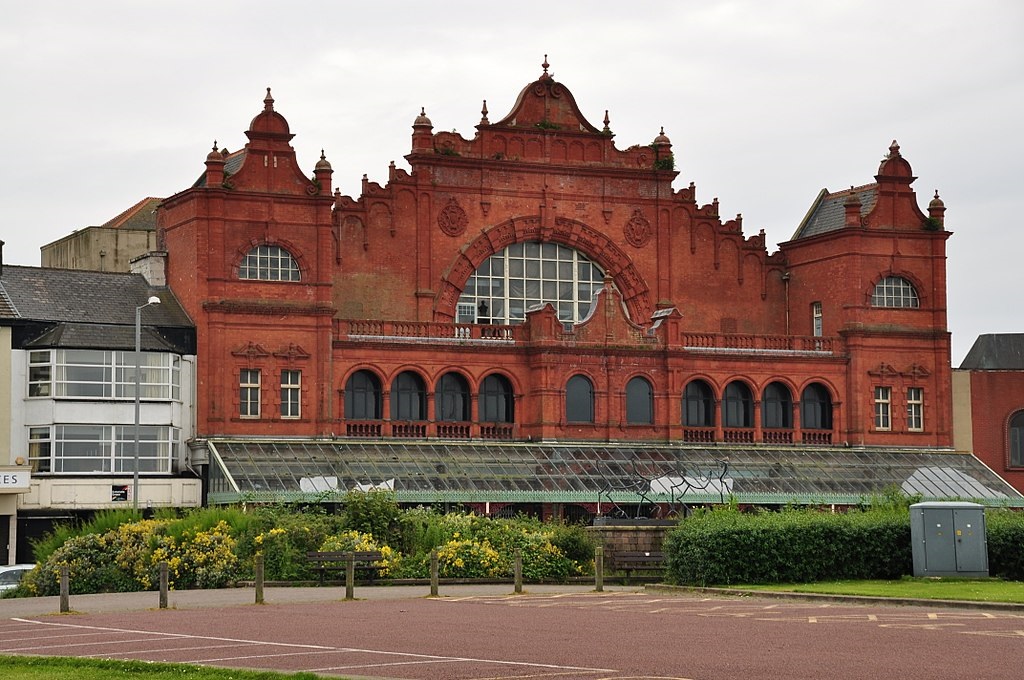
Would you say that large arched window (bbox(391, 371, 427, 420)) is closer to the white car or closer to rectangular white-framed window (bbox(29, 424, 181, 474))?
rectangular white-framed window (bbox(29, 424, 181, 474))

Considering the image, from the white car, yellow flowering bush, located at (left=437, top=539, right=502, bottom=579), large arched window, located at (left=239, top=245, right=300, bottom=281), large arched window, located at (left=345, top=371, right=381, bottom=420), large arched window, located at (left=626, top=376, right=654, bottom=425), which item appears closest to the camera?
yellow flowering bush, located at (left=437, top=539, right=502, bottom=579)

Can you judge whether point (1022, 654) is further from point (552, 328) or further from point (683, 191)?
point (683, 191)

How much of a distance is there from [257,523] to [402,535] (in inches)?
152

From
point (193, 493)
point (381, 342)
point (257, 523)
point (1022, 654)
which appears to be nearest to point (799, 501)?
point (381, 342)

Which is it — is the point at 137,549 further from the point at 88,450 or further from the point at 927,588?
the point at 927,588

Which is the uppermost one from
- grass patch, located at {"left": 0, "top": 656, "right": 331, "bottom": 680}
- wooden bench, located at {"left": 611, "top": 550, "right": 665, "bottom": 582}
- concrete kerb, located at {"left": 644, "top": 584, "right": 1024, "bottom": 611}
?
wooden bench, located at {"left": 611, "top": 550, "right": 665, "bottom": 582}

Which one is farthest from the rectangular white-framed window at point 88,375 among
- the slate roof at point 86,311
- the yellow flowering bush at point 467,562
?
the yellow flowering bush at point 467,562

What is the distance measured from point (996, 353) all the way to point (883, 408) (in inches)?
339

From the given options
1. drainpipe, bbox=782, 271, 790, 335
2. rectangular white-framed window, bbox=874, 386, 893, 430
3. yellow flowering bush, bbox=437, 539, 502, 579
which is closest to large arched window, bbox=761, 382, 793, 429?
rectangular white-framed window, bbox=874, 386, 893, 430

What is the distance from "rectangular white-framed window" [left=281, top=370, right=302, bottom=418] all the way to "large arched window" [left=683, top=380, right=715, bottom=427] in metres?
15.9

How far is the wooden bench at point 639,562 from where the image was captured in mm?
44656

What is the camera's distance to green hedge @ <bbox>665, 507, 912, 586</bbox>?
39844 millimetres

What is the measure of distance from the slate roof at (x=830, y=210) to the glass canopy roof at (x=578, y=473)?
31.9 ft

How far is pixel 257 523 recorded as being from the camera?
45.6m
